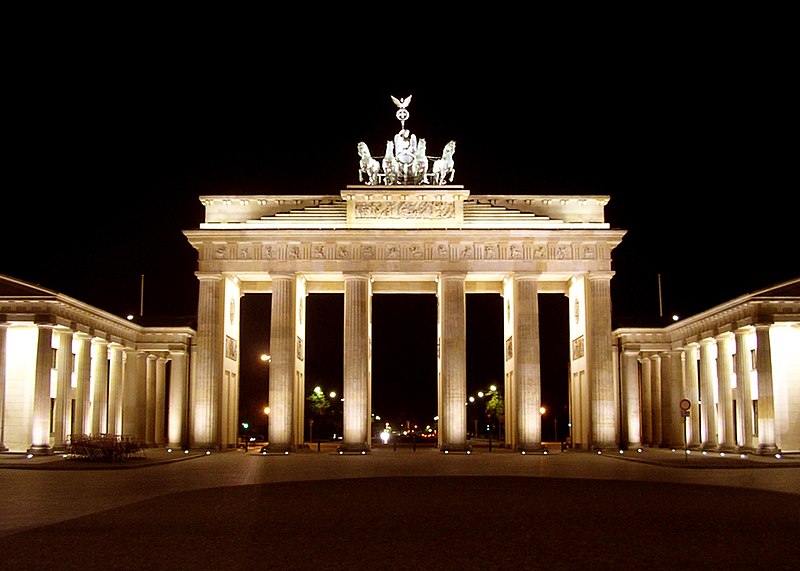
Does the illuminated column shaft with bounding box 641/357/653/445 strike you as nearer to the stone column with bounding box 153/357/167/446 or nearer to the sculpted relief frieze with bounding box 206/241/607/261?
the sculpted relief frieze with bounding box 206/241/607/261

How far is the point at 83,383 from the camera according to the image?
57.6m

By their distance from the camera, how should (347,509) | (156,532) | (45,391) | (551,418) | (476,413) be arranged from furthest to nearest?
(476,413) < (551,418) < (45,391) < (347,509) < (156,532)

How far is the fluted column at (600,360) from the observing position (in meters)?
59.1

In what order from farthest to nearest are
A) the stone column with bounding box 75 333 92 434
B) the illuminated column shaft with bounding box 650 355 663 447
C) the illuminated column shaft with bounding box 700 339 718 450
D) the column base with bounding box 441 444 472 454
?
the illuminated column shaft with bounding box 650 355 663 447, the illuminated column shaft with bounding box 700 339 718 450, the column base with bounding box 441 444 472 454, the stone column with bounding box 75 333 92 434

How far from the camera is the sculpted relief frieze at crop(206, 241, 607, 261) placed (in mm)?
60188

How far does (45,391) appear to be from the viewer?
50406 millimetres

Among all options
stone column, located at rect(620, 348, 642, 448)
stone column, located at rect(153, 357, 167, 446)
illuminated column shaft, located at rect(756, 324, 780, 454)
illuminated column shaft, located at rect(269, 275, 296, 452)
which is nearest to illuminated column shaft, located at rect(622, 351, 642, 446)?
stone column, located at rect(620, 348, 642, 448)

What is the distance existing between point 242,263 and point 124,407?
15280mm

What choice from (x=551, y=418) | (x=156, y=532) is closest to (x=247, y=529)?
(x=156, y=532)

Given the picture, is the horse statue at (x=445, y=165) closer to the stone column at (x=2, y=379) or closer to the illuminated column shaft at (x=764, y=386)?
the illuminated column shaft at (x=764, y=386)

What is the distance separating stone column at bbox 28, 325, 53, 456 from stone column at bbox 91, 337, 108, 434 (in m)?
10.9

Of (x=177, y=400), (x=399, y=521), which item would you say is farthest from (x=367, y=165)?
(x=399, y=521)

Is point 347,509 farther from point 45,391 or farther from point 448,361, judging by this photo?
point 448,361

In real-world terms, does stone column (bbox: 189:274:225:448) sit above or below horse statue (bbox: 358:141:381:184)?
below
